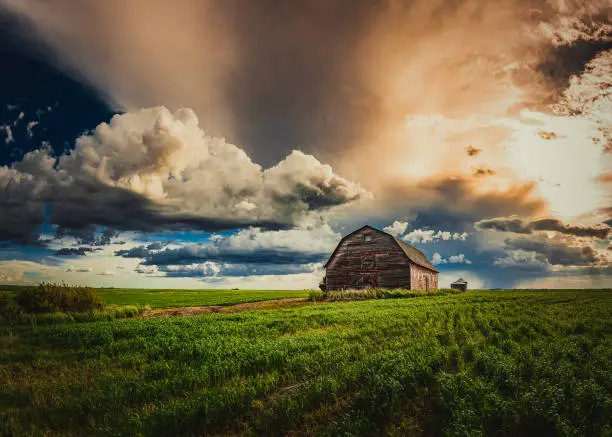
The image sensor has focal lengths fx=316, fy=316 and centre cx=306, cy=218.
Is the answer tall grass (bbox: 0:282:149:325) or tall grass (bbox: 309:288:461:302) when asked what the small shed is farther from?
tall grass (bbox: 0:282:149:325)

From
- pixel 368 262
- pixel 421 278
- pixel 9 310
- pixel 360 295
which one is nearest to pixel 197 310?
pixel 9 310

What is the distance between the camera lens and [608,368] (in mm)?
6695

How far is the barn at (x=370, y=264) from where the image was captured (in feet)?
141

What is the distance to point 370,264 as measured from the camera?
146 ft

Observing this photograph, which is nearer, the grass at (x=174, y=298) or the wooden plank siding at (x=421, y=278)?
the grass at (x=174, y=298)

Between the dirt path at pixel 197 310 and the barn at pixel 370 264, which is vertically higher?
the barn at pixel 370 264

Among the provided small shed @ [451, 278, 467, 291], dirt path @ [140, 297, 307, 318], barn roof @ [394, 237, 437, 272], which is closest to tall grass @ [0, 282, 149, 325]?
dirt path @ [140, 297, 307, 318]

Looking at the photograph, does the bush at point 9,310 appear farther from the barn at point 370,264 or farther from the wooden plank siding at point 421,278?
the wooden plank siding at point 421,278

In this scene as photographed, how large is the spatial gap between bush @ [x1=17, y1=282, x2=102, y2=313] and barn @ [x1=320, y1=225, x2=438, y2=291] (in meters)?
29.8

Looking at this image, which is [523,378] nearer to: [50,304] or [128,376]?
[128,376]

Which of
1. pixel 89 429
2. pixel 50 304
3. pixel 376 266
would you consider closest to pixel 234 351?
pixel 89 429

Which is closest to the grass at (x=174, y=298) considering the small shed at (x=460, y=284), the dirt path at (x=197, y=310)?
the dirt path at (x=197, y=310)

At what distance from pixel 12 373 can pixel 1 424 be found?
4418 mm

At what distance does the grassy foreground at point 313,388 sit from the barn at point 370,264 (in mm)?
32513
